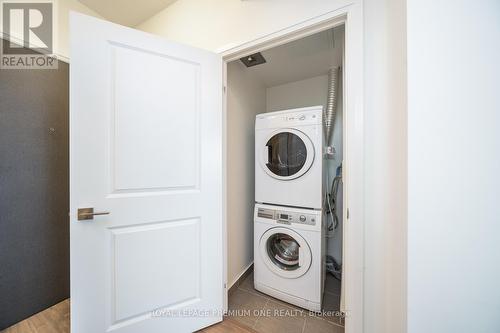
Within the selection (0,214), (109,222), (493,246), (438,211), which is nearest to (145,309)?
(109,222)

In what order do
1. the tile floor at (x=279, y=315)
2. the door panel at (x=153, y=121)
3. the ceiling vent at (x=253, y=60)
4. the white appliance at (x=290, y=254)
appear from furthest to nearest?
the ceiling vent at (x=253, y=60)
the white appliance at (x=290, y=254)
the tile floor at (x=279, y=315)
the door panel at (x=153, y=121)

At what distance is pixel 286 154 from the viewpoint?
5.53 feet

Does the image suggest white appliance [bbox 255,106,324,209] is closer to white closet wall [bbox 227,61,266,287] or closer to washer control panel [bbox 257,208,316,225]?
washer control panel [bbox 257,208,316,225]

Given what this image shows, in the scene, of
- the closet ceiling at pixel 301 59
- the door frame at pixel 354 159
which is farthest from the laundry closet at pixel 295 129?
the door frame at pixel 354 159

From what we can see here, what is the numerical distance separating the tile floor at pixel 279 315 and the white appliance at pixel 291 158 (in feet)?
2.90

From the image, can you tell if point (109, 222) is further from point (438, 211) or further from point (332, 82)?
point (332, 82)

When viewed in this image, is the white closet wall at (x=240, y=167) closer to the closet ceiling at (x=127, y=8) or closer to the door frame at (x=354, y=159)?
the closet ceiling at (x=127, y=8)

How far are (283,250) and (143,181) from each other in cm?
141

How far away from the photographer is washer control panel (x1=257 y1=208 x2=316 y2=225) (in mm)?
1518

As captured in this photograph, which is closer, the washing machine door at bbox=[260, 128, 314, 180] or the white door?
the white door

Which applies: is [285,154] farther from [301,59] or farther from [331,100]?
[301,59]

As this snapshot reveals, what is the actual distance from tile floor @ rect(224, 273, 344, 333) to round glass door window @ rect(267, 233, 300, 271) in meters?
0.33

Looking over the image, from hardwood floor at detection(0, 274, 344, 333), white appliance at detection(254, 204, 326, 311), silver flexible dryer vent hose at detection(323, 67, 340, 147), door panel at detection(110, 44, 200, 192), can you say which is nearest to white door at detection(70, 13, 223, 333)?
door panel at detection(110, 44, 200, 192)

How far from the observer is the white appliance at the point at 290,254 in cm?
149
